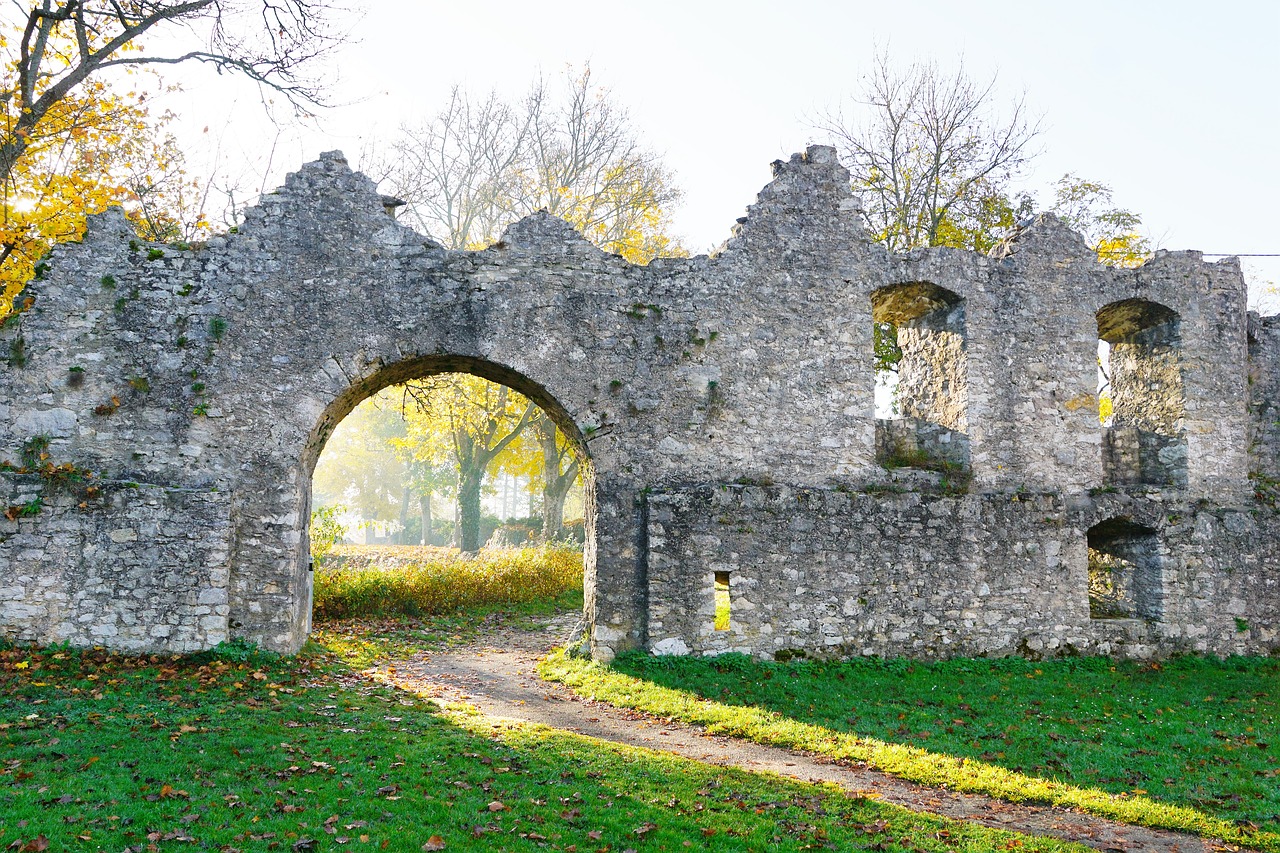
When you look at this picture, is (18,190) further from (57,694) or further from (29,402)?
(57,694)

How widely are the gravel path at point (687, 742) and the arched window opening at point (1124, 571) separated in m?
7.01

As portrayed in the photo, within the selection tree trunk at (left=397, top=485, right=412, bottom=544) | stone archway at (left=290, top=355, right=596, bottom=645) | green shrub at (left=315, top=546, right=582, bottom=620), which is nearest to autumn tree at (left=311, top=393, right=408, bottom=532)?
tree trunk at (left=397, top=485, right=412, bottom=544)

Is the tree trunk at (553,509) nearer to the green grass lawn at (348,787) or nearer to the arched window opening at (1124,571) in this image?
the arched window opening at (1124,571)

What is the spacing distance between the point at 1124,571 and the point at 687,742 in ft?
28.3

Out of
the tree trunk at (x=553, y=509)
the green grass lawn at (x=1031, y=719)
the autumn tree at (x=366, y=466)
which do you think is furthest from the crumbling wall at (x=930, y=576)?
the autumn tree at (x=366, y=466)

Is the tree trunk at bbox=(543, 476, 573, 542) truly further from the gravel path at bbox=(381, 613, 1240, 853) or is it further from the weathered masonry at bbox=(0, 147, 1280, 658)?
the weathered masonry at bbox=(0, 147, 1280, 658)

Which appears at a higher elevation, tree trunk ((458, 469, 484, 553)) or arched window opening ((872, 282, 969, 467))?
arched window opening ((872, 282, 969, 467))

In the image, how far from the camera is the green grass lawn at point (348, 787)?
16.4ft

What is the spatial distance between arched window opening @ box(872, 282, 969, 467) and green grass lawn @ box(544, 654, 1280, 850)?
314 cm

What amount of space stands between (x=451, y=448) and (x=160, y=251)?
16.9 metres

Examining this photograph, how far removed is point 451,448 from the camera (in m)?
26.8

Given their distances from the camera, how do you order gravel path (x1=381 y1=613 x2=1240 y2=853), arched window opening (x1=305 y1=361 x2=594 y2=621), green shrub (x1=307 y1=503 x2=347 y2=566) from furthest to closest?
green shrub (x1=307 y1=503 x2=347 y2=566) → arched window opening (x1=305 y1=361 x2=594 y2=621) → gravel path (x1=381 y1=613 x2=1240 y2=853)

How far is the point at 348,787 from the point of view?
18.8 ft

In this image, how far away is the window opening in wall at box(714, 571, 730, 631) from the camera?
11281mm
